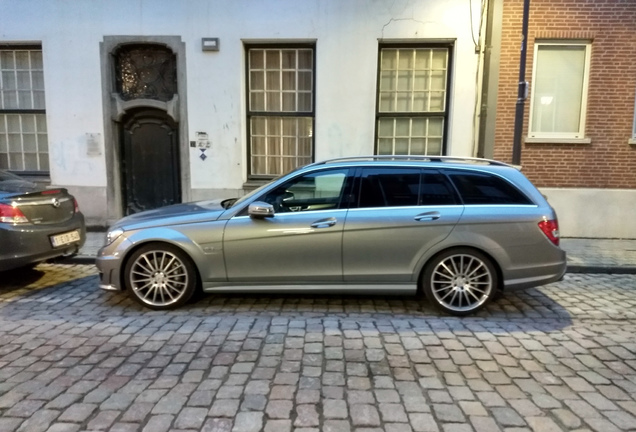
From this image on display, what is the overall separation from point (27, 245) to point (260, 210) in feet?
9.40

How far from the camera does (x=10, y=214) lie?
506cm

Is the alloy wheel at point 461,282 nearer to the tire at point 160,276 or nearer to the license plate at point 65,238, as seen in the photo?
the tire at point 160,276

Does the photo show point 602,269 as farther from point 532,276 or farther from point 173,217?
point 173,217

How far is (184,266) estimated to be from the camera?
15.5 feet

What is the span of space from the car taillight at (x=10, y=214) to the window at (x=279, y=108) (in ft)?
15.9

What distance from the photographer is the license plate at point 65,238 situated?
214 inches

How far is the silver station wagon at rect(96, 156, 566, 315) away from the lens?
15.1 feet

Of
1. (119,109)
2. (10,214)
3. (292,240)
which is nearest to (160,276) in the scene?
(292,240)

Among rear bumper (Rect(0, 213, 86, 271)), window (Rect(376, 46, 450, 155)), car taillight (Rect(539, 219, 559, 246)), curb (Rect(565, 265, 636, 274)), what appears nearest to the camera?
car taillight (Rect(539, 219, 559, 246))

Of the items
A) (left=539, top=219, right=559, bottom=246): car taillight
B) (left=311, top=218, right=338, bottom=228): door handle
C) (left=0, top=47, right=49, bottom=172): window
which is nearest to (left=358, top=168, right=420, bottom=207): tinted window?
(left=311, top=218, right=338, bottom=228): door handle

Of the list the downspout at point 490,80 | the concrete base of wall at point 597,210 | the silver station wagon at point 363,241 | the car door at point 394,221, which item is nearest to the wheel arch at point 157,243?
the silver station wagon at point 363,241

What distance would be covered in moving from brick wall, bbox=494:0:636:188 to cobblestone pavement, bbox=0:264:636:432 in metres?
4.19

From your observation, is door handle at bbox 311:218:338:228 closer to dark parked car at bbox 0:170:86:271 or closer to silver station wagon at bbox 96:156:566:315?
silver station wagon at bbox 96:156:566:315

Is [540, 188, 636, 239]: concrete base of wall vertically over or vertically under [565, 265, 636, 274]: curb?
over
